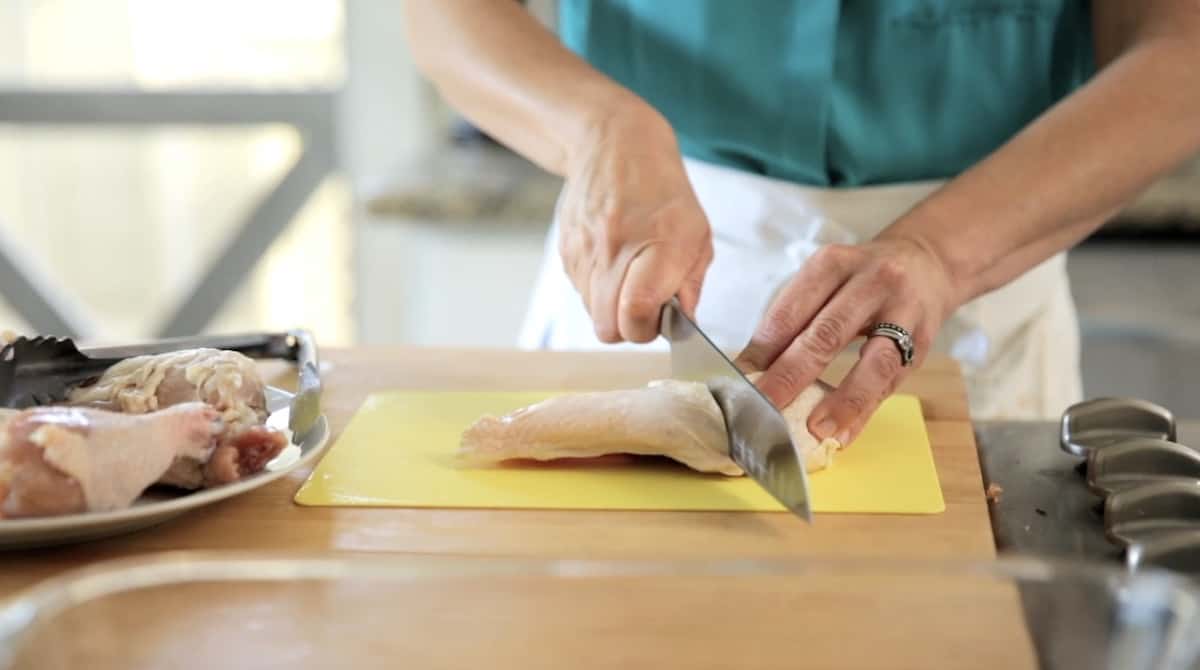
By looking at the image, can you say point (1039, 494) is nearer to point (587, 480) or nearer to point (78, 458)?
point (587, 480)

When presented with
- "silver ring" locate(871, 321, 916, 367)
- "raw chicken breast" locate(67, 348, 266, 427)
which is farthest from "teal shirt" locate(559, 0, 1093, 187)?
"raw chicken breast" locate(67, 348, 266, 427)

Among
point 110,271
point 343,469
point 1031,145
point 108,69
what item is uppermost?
point 1031,145

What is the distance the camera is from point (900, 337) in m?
0.96

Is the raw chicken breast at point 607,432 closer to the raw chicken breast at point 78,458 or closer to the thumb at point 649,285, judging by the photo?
the thumb at point 649,285

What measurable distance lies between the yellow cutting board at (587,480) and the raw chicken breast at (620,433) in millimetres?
12

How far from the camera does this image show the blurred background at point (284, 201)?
6.57ft

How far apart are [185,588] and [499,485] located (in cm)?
37

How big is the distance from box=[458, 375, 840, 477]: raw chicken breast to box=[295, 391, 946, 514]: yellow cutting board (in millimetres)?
12

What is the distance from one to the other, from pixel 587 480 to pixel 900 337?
0.26m

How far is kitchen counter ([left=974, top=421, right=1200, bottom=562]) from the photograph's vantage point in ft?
2.56

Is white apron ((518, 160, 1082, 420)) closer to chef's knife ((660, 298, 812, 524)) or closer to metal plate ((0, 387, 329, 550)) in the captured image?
chef's knife ((660, 298, 812, 524))

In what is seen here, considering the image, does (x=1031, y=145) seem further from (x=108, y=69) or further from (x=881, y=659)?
(x=108, y=69)

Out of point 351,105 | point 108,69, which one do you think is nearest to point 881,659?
point 351,105

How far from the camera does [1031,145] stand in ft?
3.58
